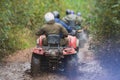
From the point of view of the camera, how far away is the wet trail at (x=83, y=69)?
10.6 metres

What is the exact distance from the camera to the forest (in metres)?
9.96

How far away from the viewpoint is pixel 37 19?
21062 millimetres

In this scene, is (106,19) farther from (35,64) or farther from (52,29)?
(35,64)

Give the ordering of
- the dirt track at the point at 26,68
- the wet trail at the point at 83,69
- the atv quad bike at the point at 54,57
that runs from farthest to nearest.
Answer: the dirt track at the point at 26,68 < the atv quad bike at the point at 54,57 < the wet trail at the point at 83,69

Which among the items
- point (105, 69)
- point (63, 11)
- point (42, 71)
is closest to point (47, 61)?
point (42, 71)

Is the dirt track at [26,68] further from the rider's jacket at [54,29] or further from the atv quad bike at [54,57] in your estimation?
the rider's jacket at [54,29]

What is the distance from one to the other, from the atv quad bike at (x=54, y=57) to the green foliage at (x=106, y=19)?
0.97 metres

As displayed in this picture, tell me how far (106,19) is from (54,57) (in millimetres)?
1916

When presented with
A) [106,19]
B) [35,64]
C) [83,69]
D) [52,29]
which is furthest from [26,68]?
[106,19]

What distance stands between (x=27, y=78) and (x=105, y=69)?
7.36ft

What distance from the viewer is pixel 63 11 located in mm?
24984

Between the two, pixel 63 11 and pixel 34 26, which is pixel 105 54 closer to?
pixel 34 26

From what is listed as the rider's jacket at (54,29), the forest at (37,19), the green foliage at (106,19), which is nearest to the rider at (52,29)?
the rider's jacket at (54,29)

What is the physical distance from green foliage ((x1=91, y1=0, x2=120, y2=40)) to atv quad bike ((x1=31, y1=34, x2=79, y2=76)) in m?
0.97
